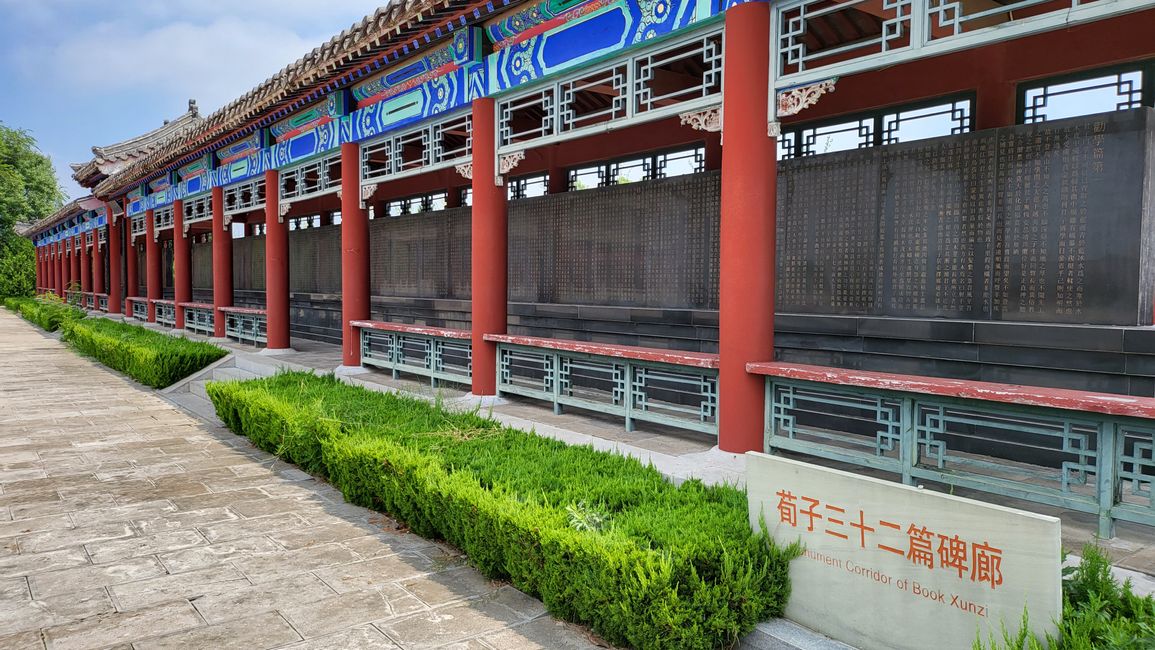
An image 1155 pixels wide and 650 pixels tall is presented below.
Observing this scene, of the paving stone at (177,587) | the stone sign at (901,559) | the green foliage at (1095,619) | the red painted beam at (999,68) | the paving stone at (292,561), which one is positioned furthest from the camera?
the red painted beam at (999,68)

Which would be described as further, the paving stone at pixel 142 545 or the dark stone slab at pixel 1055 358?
the dark stone slab at pixel 1055 358

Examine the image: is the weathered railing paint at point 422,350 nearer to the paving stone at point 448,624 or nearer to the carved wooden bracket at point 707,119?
the carved wooden bracket at point 707,119

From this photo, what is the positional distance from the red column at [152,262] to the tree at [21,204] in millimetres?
27300

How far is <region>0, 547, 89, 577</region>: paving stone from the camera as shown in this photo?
4152mm

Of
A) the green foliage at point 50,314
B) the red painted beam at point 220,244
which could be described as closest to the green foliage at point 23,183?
the green foliage at point 50,314

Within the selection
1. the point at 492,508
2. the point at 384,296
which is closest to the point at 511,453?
the point at 492,508

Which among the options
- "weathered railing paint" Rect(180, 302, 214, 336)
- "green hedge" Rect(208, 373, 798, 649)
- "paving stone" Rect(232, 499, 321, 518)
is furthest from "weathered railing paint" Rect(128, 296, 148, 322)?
"paving stone" Rect(232, 499, 321, 518)

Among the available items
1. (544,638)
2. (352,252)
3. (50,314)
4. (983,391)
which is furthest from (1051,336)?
(50,314)

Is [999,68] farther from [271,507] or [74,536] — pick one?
[74,536]

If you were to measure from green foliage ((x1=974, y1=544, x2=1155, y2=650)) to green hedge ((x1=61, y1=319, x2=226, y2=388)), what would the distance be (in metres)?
12.0

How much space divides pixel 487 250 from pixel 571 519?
187 inches

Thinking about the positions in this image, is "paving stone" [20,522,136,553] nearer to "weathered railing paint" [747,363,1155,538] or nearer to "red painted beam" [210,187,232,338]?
"weathered railing paint" [747,363,1155,538]

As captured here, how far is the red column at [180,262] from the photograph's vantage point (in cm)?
1720

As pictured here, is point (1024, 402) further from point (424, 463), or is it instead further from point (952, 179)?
point (424, 463)
